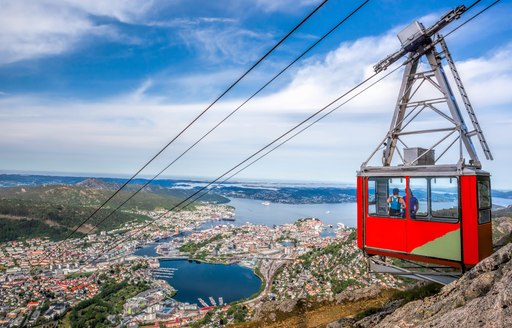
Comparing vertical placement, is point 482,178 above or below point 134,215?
above

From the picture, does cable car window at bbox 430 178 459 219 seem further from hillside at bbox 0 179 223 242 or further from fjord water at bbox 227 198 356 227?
fjord water at bbox 227 198 356 227

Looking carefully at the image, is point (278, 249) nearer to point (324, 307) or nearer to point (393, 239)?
point (324, 307)

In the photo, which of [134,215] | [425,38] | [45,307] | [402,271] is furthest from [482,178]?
[134,215]

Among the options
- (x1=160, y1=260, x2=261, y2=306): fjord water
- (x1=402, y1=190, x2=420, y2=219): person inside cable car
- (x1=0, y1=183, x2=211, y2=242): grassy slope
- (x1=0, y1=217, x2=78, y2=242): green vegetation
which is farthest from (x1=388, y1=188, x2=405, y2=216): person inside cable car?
(x1=0, y1=183, x2=211, y2=242): grassy slope

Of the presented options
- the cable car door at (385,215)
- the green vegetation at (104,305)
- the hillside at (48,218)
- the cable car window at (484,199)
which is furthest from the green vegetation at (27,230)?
the cable car window at (484,199)

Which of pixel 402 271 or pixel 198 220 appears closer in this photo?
pixel 402 271

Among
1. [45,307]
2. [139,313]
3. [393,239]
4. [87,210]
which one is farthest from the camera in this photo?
[87,210]

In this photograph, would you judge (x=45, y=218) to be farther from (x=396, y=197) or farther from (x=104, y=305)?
(x=396, y=197)
